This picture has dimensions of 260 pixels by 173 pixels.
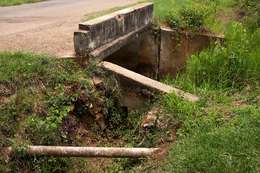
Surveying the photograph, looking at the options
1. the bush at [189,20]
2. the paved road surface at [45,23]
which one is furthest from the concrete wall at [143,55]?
the paved road surface at [45,23]

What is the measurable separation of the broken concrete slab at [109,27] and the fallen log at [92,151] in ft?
7.80

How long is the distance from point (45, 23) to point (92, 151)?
5598 millimetres

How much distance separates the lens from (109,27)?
8.72 m

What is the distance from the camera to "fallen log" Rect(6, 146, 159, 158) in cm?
570

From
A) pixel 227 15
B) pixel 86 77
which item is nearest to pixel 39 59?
pixel 86 77

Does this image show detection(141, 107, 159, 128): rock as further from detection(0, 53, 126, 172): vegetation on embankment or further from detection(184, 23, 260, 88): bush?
detection(184, 23, 260, 88): bush

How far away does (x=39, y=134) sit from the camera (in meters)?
6.48

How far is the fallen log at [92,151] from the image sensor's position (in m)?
5.70

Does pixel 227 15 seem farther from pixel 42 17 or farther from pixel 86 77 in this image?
pixel 86 77

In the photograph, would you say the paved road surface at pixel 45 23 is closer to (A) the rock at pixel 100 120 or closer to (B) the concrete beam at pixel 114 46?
(B) the concrete beam at pixel 114 46

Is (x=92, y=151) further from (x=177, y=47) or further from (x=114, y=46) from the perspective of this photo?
(x=177, y=47)

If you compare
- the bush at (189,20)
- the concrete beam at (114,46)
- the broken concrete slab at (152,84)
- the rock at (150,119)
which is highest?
the bush at (189,20)

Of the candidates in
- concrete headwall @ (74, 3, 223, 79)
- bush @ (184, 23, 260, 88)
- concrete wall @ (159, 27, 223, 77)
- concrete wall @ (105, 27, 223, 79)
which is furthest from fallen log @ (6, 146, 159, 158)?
concrete wall @ (159, 27, 223, 77)

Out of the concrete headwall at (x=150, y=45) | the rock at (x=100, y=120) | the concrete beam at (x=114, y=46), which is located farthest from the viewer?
the concrete headwall at (x=150, y=45)
